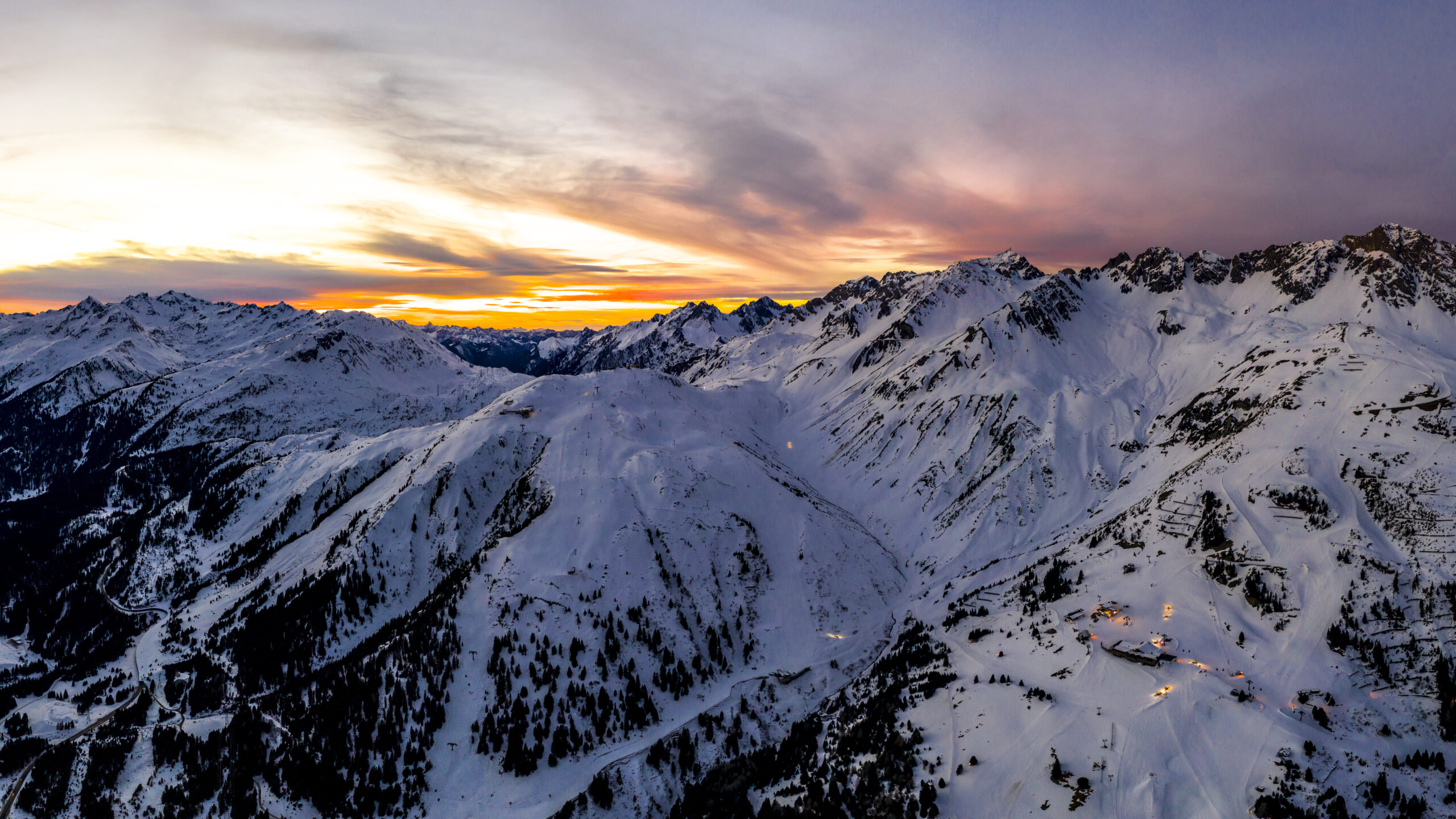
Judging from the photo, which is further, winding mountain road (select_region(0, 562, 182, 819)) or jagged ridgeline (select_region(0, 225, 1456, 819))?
winding mountain road (select_region(0, 562, 182, 819))

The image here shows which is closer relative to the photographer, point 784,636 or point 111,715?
point 111,715

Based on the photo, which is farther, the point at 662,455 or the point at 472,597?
the point at 662,455

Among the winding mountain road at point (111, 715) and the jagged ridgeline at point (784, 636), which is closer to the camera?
the jagged ridgeline at point (784, 636)

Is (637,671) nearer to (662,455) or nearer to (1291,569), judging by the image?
(662,455)

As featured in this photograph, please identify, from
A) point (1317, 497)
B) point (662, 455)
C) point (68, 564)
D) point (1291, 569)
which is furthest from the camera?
point (68, 564)

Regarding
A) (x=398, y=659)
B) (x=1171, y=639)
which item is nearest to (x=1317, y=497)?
(x=1171, y=639)

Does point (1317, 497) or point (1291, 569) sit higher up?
point (1317, 497)

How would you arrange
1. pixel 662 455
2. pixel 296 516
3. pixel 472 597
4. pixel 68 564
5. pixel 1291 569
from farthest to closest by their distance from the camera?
pixel 68 564, pixel 296 516, pixel 662 455, pixel 472 597, pixel 1291 569

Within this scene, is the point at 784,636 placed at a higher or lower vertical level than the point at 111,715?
higher

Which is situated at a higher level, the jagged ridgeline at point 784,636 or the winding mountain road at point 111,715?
the jagged ridgeline at point 784,636

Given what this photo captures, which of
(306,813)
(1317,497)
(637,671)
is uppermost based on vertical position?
(1317,497)

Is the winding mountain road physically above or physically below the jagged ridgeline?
below
